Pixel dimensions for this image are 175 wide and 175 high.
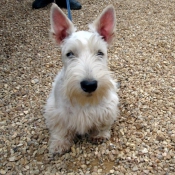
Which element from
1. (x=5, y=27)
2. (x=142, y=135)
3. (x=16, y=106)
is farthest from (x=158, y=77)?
(x=5, y=27)

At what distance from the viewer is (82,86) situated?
2279 millimetres

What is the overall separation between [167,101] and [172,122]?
16.5 inches

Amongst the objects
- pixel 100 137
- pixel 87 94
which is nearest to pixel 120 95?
pixel 100 137

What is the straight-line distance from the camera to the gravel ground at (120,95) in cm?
270

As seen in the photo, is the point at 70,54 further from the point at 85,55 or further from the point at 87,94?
the point at 87,94

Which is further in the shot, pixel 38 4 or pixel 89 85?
pixel 38 4

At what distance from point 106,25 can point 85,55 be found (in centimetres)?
49

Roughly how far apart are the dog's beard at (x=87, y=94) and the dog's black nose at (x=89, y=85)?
0.15 feet

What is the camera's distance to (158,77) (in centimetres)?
402

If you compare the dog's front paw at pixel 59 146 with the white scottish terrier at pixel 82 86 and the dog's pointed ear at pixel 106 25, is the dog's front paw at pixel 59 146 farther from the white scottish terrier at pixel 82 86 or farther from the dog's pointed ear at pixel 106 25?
the dog's pointed ear at pixel 106 25

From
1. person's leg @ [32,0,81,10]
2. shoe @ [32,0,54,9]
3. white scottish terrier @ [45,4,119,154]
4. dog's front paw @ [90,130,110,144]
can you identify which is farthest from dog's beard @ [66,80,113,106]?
shoe @ [32,0,54,9]

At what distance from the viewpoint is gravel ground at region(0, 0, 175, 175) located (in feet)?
8.85

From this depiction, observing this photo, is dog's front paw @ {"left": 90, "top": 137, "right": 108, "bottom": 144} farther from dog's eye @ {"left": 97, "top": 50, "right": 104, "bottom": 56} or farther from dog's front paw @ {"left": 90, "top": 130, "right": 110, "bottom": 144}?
dog's eye @ {"left": 97, "top": 50, "right": 104, "bottom": 56}

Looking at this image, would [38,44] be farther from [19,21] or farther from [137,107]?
[137,107]
